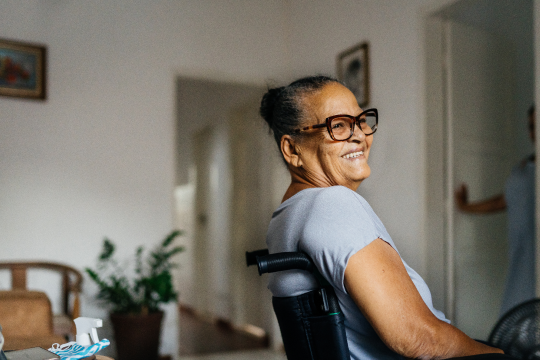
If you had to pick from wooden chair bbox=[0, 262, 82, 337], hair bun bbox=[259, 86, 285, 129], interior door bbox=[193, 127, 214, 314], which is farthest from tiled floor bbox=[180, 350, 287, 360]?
hair bun bbox=[259, 86, 285, 129]

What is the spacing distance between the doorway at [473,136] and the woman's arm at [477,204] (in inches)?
1.8

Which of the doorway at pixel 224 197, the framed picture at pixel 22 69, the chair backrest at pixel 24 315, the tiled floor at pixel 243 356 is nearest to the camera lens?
the chair backrest at pixel 24 315

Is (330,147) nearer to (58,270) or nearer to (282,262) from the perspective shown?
(282,262)

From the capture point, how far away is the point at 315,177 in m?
0.93

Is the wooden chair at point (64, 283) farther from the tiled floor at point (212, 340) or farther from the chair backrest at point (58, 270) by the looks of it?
the tiled floor at point (212, 340)

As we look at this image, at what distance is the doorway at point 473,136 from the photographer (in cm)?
267

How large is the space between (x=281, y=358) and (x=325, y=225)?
3.08m

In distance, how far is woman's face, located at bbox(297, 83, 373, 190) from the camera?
2.92 feet

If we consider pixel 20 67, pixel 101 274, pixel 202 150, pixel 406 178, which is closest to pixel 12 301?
pixel 101 274

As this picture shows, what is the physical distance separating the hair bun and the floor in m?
2.88

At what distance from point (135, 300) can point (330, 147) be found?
277 cm

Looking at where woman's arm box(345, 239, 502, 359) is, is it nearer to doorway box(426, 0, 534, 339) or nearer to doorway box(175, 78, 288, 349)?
doorway box(426, 0, 534, 339)

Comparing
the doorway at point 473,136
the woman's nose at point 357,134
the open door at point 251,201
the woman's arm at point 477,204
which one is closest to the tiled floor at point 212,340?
the open door at point 251,201

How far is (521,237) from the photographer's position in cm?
238
